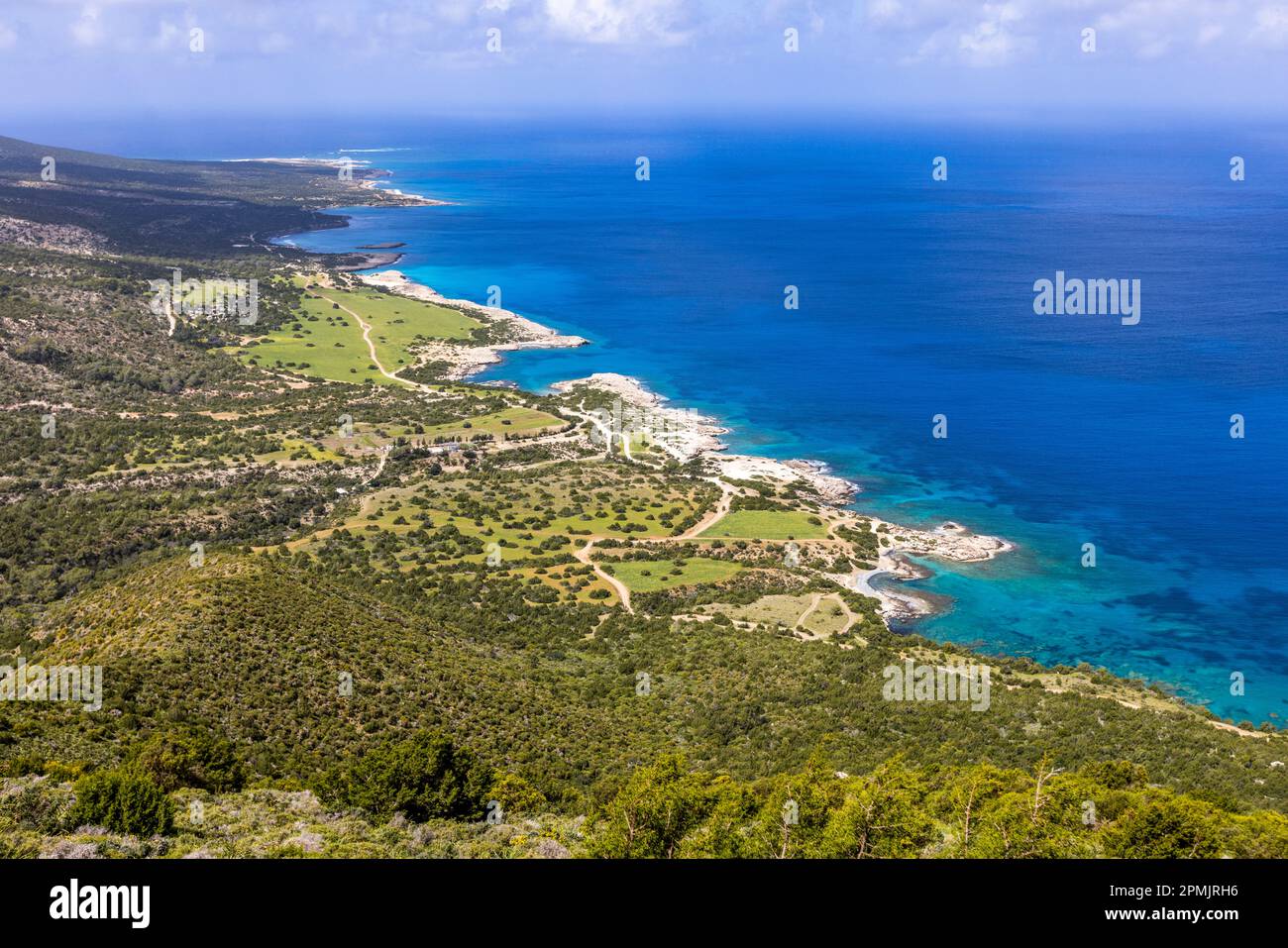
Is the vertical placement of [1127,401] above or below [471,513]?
above

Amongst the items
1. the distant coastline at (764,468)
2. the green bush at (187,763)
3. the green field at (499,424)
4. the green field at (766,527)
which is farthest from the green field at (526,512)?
the green bush at (187,763)

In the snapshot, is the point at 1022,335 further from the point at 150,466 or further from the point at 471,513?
the point at 150,466

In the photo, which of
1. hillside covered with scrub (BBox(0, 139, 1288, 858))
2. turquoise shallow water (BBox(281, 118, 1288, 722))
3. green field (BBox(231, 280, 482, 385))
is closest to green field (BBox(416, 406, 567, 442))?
hillside covered with scrub (BBox(0, 139, 1288, 858))

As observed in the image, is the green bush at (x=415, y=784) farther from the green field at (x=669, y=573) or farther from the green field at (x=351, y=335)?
the green field at (x=351, y=335)

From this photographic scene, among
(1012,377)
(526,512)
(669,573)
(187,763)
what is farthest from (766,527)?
(1012,377)

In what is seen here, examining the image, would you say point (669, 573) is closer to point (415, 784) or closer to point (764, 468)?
point (764, 468)

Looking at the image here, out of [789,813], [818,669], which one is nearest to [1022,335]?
[818,669]

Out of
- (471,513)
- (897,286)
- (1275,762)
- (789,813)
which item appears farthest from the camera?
(897,286)
